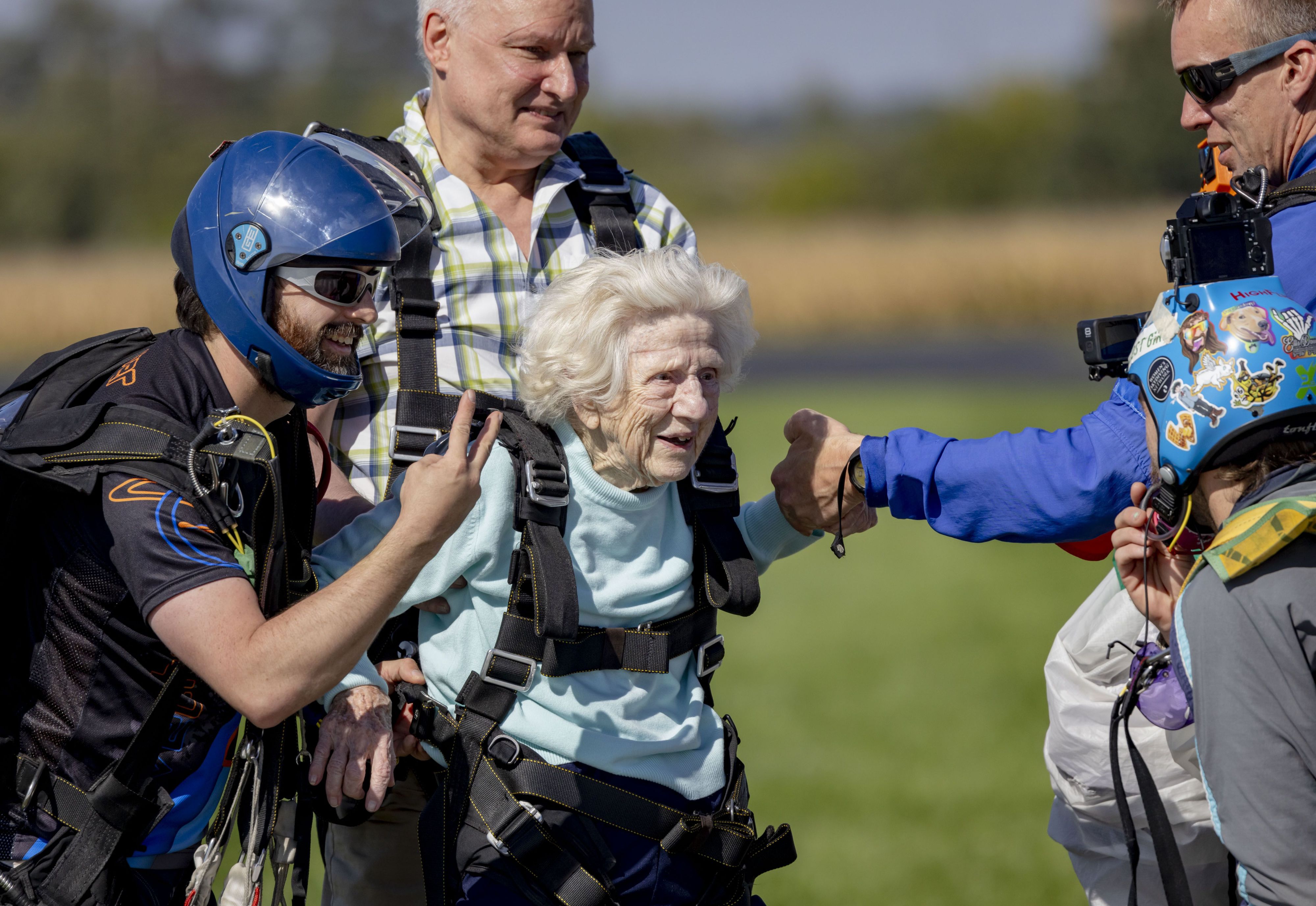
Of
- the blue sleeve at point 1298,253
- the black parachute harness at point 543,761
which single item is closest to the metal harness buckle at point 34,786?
the black parachute harness at point 543,761

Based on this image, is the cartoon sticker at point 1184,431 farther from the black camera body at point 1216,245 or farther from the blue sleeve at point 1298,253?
the blue sleeve at point 1298,253

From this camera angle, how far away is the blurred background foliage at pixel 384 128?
46.4m

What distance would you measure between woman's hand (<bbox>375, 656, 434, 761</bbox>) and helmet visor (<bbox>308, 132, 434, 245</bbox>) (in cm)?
101

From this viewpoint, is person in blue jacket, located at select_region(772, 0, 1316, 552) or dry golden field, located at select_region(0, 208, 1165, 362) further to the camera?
dry golden field, located at select_region(0, 208, 1165, 362)

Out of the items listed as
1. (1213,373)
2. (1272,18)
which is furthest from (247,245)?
(1272,18)

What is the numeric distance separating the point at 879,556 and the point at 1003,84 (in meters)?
54.8

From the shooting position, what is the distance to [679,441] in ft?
10.7

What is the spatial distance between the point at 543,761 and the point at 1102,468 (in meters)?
1.58

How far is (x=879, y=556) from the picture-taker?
13.6 metres

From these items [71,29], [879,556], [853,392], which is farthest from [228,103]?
[879,556]

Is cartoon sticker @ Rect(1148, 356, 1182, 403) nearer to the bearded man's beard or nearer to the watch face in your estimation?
the watch face

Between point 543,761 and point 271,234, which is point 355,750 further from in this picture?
point 271,234

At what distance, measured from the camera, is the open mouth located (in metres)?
3.26

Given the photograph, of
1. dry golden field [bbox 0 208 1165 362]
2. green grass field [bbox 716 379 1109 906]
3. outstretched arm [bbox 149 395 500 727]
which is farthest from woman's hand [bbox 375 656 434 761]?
dry golden field [bbox 0 208 1165 362]
